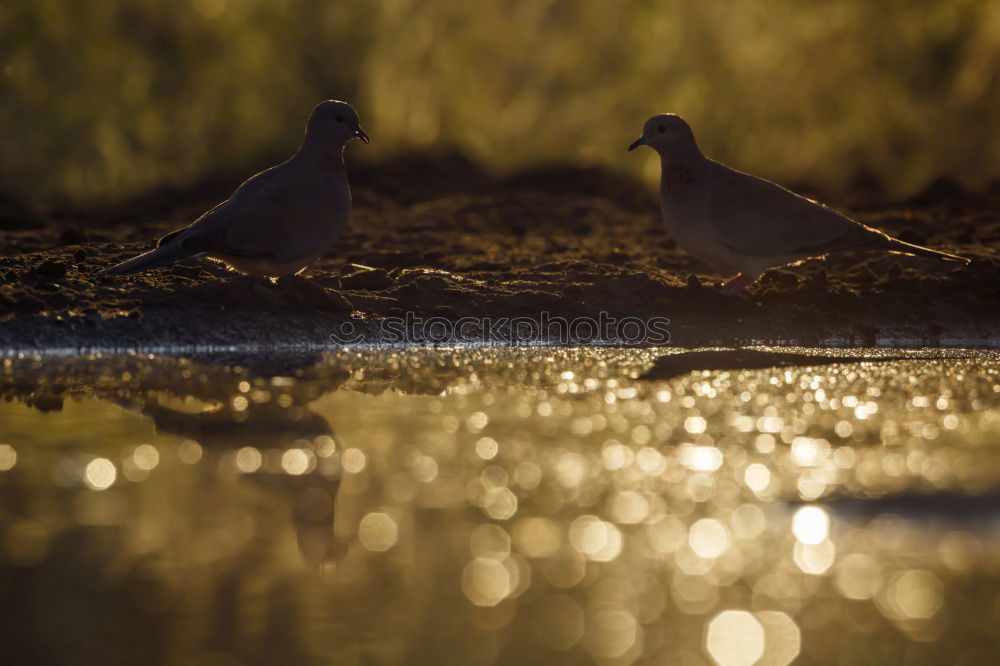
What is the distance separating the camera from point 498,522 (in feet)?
9.18

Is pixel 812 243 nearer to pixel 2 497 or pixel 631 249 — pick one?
pixel 631 249

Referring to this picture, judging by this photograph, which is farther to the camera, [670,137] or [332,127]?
[670,137]

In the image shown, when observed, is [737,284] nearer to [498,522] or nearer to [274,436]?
[274,436]

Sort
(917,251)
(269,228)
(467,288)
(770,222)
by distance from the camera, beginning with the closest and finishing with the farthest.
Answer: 1. (269,228)
2. (467,288)
3. (770,222)
4. (917,251)

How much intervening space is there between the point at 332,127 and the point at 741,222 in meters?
1.86

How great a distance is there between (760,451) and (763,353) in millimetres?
2015

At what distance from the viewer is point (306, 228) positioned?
5996 millimetres

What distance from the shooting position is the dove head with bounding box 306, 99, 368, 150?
6570 millimetres

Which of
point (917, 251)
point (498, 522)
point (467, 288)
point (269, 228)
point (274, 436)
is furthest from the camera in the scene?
point (917, 251)

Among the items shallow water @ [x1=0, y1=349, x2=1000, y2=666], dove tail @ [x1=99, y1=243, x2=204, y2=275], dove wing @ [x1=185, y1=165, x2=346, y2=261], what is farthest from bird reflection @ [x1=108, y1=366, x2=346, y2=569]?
dove tail @ [x1=99, y1=243, x2=204, y2=275]

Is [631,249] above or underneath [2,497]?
above

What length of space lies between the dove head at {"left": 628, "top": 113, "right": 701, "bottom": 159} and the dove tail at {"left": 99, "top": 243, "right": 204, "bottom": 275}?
2281 mm

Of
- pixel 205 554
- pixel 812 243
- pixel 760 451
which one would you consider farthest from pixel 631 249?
pixel 205 554

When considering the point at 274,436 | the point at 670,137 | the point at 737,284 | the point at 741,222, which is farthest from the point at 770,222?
the point at 274,436
